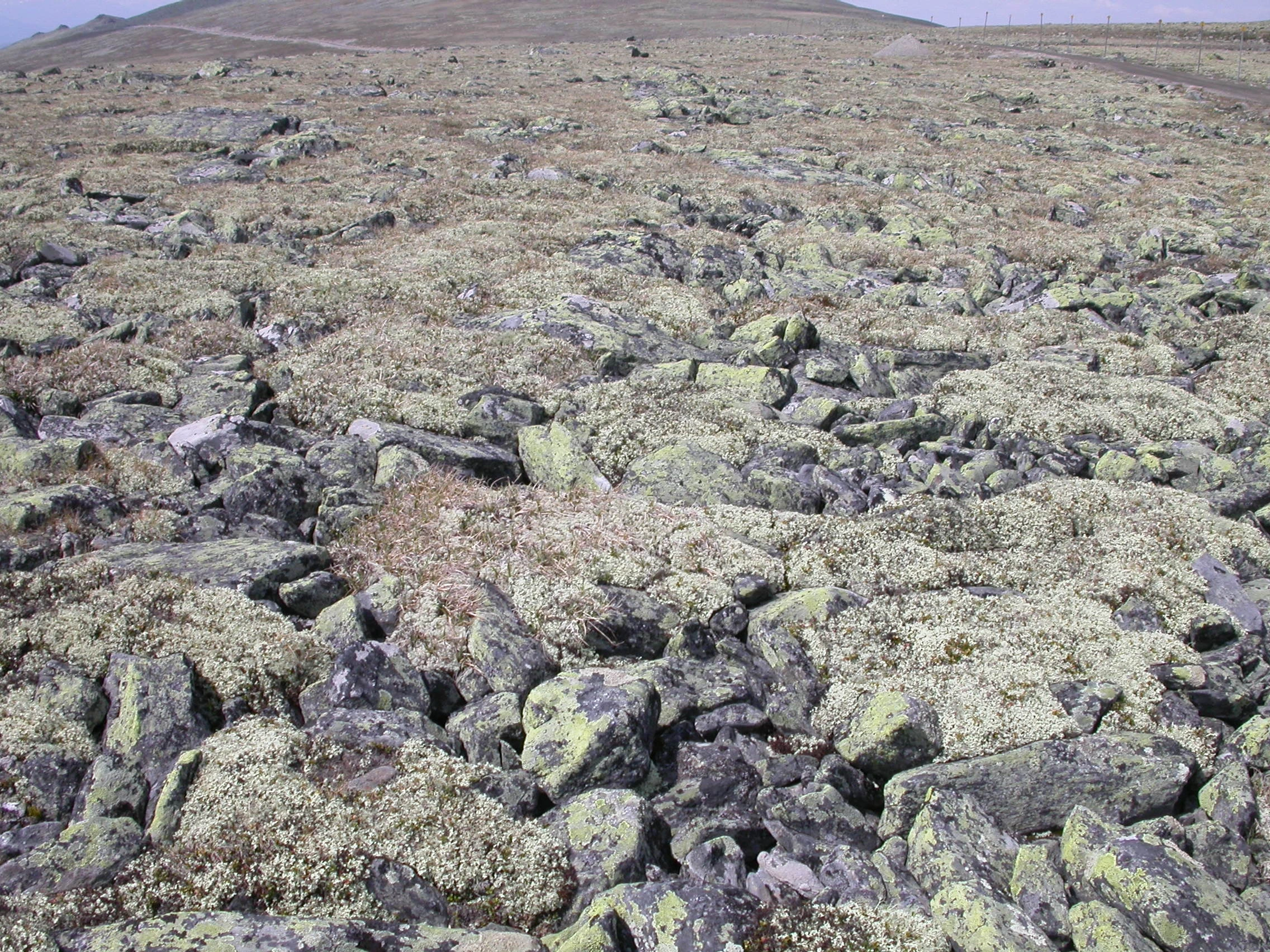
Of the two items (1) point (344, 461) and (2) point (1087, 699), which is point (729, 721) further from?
(1) point (344, 461)

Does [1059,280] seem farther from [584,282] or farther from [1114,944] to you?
[1114,944]

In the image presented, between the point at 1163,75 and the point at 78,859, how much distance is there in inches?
4492

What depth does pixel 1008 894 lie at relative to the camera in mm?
6074

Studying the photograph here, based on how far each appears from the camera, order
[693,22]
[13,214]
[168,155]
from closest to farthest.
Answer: [13,214], [168,155], [693,22]

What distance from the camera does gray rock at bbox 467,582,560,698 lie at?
8.17 metres

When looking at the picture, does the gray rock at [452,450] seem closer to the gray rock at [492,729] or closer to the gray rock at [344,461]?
the gray rock at [344,461]

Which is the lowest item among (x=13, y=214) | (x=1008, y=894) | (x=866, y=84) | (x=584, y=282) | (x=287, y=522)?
(x=1008, y=894)

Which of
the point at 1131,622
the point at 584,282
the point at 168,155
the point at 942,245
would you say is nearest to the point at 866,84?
the point at 942,245

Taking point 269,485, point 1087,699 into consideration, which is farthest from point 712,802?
point 269,485

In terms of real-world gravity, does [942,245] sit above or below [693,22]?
below

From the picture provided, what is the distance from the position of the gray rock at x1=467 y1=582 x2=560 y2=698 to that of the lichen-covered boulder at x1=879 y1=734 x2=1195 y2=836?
3.54 m

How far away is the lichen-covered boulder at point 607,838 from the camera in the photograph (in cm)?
613

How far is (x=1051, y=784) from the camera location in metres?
7.07

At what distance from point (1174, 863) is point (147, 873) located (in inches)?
292
